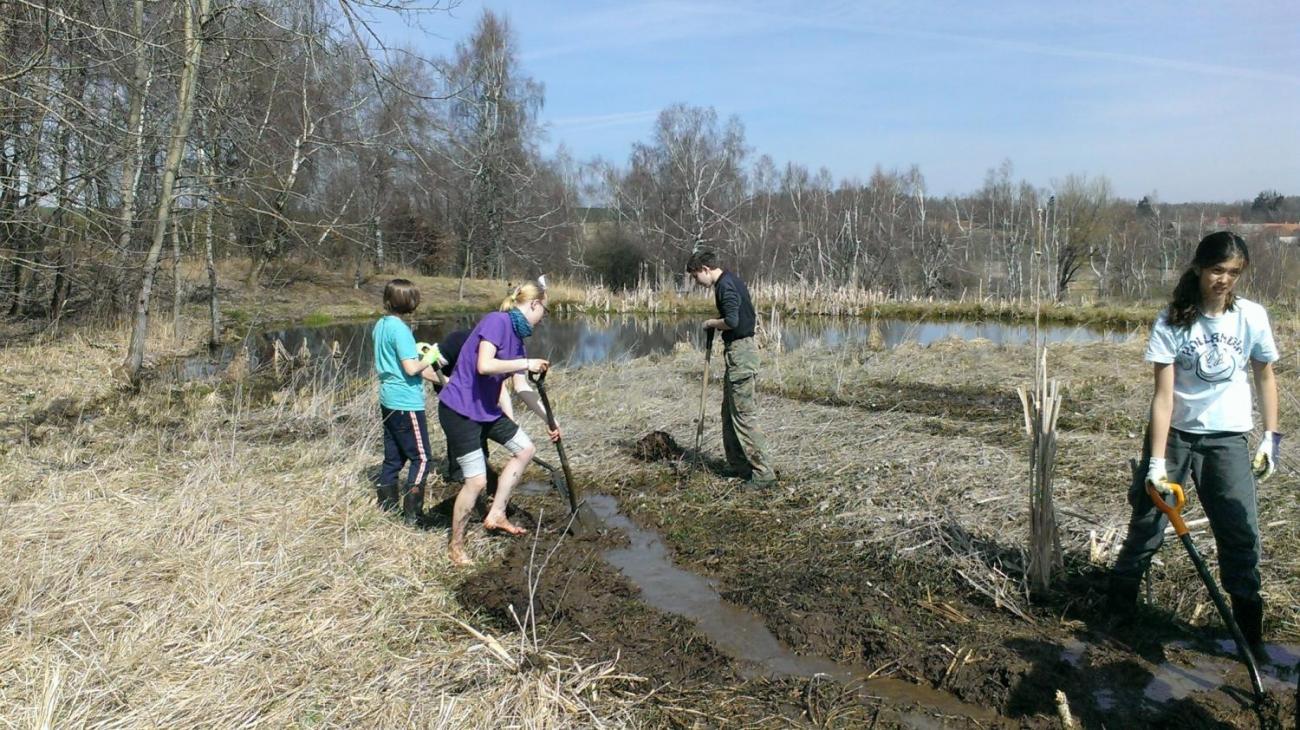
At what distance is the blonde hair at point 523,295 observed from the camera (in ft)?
15.6

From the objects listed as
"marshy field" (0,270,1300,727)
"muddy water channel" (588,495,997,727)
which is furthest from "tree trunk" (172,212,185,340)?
"muddy water channel" (588,495,997,727)

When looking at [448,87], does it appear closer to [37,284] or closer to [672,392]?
[672,392]

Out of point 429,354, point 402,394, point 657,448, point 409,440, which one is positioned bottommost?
point 657,448

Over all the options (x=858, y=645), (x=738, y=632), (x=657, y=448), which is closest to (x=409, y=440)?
(x=738, y=632)

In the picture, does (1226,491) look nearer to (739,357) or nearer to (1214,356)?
(1214,356)

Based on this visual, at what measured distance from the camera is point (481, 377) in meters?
4.70

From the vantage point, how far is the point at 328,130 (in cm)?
1574

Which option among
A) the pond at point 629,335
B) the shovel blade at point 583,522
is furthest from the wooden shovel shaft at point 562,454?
the pond at point 629,335

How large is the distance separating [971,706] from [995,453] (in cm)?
355

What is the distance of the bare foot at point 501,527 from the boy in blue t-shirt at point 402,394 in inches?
20.2

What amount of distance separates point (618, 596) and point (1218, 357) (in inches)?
120

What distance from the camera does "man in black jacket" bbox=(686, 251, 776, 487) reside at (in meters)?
6.25

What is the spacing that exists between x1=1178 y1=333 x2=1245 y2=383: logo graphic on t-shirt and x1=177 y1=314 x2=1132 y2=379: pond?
11.1 metres

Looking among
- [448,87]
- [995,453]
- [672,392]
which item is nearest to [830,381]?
[672,392]
